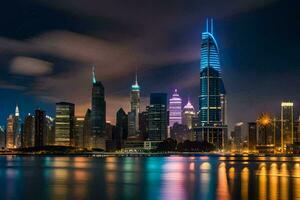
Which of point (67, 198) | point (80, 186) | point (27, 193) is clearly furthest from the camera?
point (80, 186)

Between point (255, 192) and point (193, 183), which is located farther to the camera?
point (193, 183)

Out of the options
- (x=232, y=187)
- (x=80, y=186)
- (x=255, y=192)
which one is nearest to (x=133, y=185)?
(x=80, y=186)

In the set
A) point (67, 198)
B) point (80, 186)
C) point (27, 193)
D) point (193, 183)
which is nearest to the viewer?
point (67, 198)

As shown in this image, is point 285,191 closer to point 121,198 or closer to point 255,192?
point 255,192

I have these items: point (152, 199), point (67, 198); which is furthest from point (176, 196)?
point (67, 198)

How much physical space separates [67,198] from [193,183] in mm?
25943

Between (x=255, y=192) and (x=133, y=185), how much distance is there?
72.6 feet

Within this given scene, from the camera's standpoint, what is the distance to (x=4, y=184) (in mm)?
83562

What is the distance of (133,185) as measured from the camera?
80.9 m

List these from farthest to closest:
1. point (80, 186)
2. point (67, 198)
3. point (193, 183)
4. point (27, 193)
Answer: point (193, 183) → point (80, 186) → point (27, 193) → point (67, 198)

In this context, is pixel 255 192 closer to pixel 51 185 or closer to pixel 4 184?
pixel 51 185

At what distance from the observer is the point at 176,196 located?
63125 millimetres

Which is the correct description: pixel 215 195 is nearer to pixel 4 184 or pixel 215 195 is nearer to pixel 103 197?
pixel 103 197

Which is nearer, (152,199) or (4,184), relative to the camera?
(152,199)
